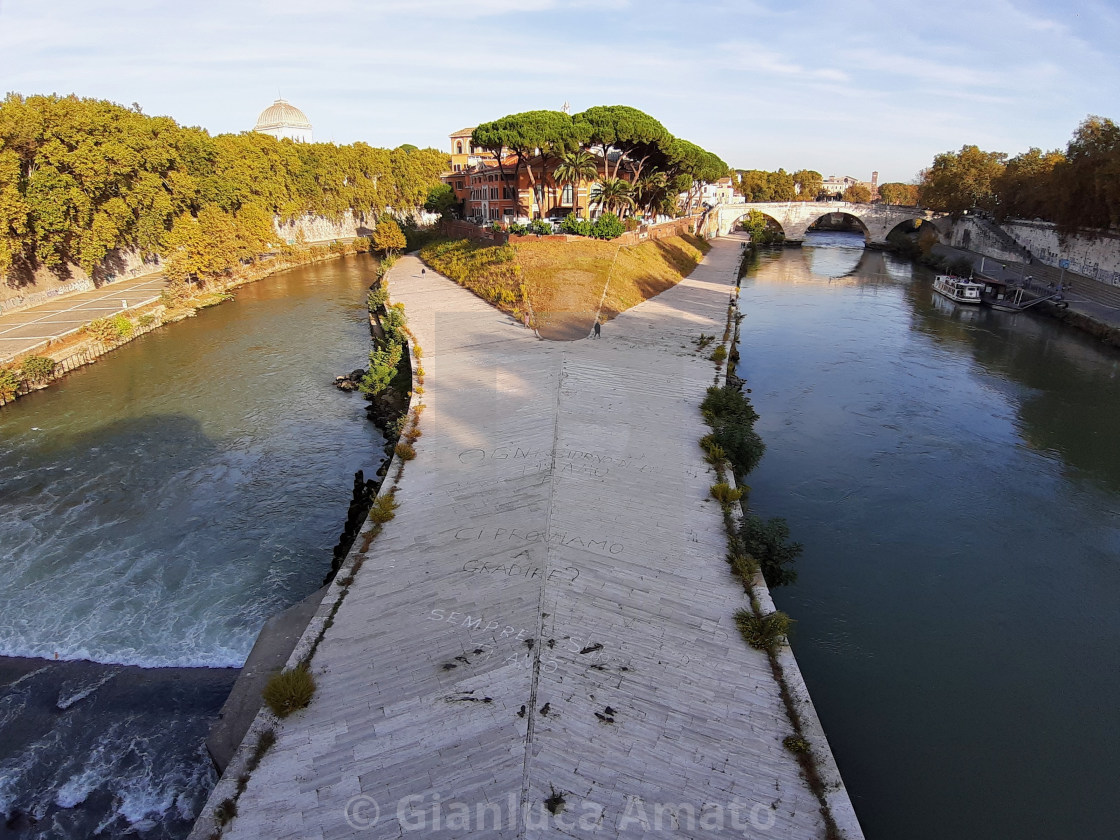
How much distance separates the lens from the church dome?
94.7 m

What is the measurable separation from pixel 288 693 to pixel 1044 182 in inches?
2446

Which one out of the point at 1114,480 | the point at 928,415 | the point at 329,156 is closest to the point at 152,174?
the point at 329,156

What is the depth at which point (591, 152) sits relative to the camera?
51.5 metres

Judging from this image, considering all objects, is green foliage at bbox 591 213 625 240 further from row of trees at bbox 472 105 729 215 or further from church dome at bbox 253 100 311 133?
church dome at bbox 253 100 311 133

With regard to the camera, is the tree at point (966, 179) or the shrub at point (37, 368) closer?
the shrub at point (37, 368)

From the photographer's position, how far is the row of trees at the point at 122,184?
110 feet

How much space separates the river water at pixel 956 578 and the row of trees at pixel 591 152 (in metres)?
22.2

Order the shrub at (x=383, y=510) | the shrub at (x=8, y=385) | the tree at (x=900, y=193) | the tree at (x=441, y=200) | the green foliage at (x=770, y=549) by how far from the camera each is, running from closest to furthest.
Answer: the green foliage at (x=770, y=549)
the shrub at (x=383, y=510)
the shrub at (x=8, y=385)
the tree at (x=441, y=200)
the tree at (x=900, y=193)

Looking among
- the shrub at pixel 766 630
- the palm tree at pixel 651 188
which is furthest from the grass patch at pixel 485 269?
the shrub at pixel 766 630

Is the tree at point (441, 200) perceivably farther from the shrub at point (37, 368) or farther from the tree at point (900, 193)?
the tree at point (900, 193)

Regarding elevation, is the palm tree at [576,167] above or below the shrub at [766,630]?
above

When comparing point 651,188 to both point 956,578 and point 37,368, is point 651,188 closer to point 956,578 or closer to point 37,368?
point 37,368

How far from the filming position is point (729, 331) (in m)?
31.6

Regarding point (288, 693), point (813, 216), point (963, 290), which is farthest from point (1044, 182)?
point (288, 693)
